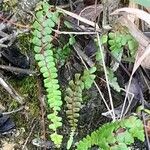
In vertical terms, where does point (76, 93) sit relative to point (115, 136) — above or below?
above

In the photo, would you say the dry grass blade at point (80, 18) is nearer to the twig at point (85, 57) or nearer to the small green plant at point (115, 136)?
the twig at point (85, 57)

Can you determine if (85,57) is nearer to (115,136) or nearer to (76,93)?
(76,93)

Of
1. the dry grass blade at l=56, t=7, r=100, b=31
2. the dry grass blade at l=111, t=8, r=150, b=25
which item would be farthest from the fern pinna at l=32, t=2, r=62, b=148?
the dry grass blade at l=111, t=8, r=150, b=25

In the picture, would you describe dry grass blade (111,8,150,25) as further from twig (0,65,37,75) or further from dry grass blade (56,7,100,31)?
twig (0,65,37,75)

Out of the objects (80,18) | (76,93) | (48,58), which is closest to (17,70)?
(48,58)

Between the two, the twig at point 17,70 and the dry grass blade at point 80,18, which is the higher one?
the dry grass blade at point 80,18

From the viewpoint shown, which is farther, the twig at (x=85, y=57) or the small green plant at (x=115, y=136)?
the twig at (x=85, y=57)

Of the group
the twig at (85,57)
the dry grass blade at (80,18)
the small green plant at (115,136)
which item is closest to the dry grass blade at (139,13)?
the dry grass blade at (80,18)
